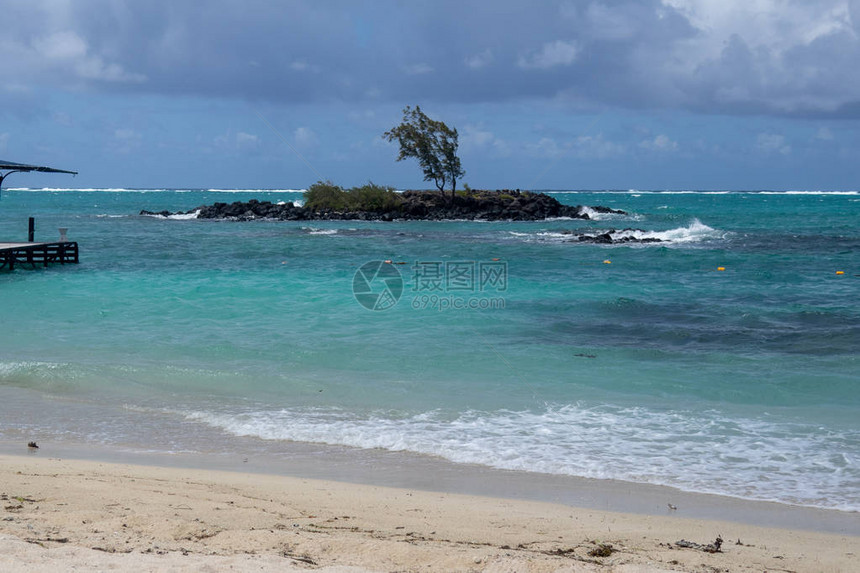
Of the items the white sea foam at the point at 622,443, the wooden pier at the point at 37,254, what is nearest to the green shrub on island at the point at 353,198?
the wooden pier at the point at 37,254

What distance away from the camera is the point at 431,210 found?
58.8 metres

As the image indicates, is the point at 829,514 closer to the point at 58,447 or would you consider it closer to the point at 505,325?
the point at 58,447

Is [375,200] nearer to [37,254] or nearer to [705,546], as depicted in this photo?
[37,254]

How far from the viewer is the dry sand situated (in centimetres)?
476

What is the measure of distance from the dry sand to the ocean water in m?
1.34

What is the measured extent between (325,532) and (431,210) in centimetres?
5393

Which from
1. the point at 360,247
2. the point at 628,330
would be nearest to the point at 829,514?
the point at 628,330

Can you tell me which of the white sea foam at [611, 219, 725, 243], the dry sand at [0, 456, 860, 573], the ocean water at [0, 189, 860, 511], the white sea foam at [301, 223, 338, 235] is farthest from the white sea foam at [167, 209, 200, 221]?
the dry sand at [0, 456, 860, 573]

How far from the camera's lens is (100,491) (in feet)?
20.4

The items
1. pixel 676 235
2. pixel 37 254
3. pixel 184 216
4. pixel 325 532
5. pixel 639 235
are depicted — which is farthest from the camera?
pixel 184 216

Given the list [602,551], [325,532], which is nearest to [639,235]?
[602,551]

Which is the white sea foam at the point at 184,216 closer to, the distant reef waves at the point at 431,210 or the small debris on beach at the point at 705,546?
the distant reef waves at the point at 431,210

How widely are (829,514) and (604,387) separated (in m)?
4.61

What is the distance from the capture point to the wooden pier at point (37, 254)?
26.1 m
